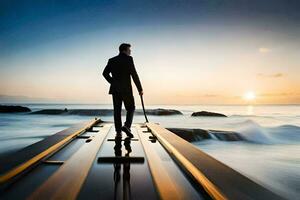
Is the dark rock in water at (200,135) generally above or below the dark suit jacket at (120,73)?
below

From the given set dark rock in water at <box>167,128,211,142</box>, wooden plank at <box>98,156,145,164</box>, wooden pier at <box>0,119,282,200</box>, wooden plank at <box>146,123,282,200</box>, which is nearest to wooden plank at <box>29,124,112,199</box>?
wooden pier at <box>0,119,282,200</box>

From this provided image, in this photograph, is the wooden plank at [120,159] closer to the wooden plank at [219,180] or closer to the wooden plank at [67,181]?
the wooden plank at [67,181]

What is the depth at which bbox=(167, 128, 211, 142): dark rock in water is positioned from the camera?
1148 cm

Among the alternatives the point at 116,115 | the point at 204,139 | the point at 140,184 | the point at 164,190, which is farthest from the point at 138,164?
the point at 204,139

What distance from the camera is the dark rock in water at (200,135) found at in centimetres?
1152

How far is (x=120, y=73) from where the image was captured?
16.5 ft

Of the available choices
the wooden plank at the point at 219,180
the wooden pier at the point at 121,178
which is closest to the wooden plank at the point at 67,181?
the wooden pier at the point at 121,178

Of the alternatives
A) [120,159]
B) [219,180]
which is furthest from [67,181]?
[219,180]

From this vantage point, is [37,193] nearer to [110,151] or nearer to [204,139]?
[110,151]

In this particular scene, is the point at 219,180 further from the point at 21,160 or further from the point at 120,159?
the point at 21,160

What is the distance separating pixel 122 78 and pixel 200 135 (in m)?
7.76

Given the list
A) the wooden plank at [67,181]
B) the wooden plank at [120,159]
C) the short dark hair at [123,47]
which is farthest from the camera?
the short dark hair at [123,47]

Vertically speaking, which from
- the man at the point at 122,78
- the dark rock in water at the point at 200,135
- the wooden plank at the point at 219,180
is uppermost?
the man at the point at 122,78

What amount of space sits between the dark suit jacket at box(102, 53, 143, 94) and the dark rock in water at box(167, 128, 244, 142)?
6.80m
